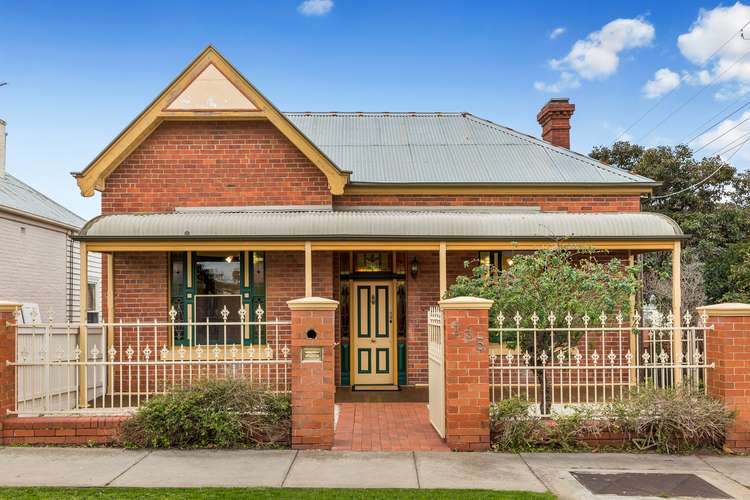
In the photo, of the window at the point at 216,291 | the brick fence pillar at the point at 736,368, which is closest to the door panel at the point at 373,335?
the window at the point at 216,291

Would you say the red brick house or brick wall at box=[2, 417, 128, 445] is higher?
the red brick house

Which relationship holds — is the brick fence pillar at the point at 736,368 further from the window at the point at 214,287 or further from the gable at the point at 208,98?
the gable at the point at 208,98

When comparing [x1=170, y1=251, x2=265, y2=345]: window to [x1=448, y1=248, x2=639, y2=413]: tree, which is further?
[x1=170, y1=251, x2=265, y2=345]: window

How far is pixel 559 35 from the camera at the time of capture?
2181cm

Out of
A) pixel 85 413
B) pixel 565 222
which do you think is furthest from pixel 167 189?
pixel 565 222

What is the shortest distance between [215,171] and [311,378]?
6125mm

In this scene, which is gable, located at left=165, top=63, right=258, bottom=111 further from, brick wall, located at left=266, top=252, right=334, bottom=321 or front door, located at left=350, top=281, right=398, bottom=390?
front door, located at left=350, top=281, right=398, bottom=390

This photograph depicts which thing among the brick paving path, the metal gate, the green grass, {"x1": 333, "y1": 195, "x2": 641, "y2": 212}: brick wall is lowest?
the brick paving path

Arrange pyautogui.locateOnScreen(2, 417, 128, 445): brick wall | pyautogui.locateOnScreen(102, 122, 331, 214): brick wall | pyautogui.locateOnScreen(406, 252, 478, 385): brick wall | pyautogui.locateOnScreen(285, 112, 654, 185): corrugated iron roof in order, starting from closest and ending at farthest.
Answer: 1. pyautogui.locateOnScreen(2, 417, 128, 445): brick wall
2. pyautogui.locateOnScreen(102, 122, 331, 214): brick wall
3. pyautogui.locateOnScreen(406, 252, 478, 385): brick wall
4. pyautogui.locateOnScreen(285, 112, 654, 185): corrugated iron roof

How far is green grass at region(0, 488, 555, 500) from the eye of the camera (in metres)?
6.11

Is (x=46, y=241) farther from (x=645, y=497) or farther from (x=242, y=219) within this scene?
(x=645, y=497)

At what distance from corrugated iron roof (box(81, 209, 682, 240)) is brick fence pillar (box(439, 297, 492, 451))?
3694mm

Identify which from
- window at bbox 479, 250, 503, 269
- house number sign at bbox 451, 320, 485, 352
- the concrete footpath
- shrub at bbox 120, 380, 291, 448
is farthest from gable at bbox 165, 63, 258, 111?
the concrete footpath

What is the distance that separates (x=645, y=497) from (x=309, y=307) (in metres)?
3.98
